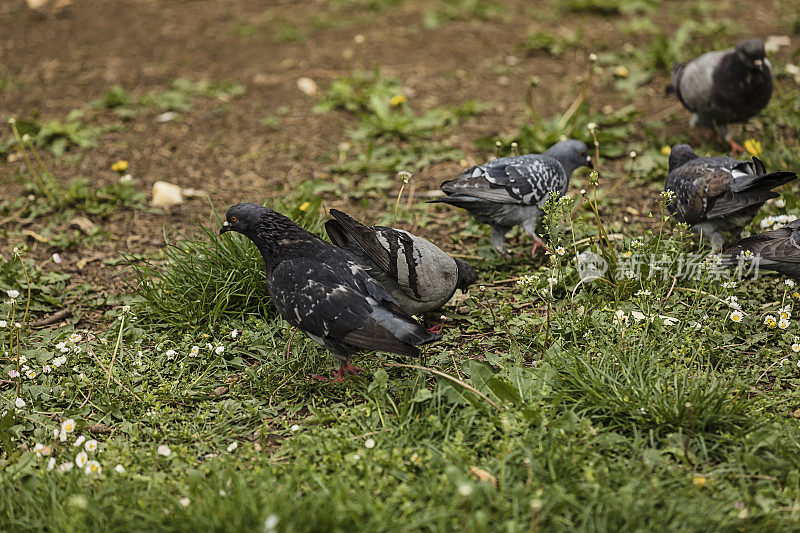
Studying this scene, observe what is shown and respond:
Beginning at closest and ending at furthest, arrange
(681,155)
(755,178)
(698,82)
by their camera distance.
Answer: (755,178) < (681,155) < (698,82)

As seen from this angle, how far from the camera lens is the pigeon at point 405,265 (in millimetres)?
4047

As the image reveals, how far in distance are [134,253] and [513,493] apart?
3879 mm

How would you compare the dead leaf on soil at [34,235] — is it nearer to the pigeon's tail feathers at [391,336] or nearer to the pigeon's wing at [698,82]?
the pigeon's tail feathers at [391,336]

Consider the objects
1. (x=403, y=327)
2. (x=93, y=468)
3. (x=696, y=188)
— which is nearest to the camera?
(x=93, y=468)

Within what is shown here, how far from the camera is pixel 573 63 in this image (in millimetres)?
7977

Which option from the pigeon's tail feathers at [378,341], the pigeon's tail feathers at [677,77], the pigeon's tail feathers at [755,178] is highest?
the pigeon's tail feathers at [677,77]

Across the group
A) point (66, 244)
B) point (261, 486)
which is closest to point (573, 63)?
point (66, 244)

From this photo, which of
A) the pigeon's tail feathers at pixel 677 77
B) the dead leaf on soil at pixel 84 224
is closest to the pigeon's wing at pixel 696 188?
the pigeon's tail feathers at pixel 677 77

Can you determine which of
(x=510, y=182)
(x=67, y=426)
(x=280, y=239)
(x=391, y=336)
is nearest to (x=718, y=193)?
(x=510, y=182)

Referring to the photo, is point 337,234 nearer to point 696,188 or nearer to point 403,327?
point 403,327

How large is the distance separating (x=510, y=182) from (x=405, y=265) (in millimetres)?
1199

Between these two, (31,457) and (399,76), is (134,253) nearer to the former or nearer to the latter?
(31,457)

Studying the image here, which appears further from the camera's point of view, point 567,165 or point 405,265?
point 567,165

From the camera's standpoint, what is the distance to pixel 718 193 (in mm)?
4395
